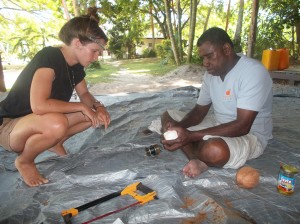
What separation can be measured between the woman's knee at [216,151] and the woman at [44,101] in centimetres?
97

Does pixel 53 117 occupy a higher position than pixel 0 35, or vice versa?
pixel 0 35

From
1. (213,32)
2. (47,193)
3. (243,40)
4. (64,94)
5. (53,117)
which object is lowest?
(47,193)

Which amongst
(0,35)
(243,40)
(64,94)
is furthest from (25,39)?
(64,94)

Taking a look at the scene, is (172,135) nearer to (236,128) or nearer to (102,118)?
(236,128)

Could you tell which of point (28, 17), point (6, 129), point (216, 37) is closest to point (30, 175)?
point (6, 129)

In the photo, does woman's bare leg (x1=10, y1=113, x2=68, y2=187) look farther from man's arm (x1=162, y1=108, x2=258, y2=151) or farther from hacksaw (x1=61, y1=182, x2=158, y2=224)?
man's arm (x1=162, y1=108, x2=258, y2=151)

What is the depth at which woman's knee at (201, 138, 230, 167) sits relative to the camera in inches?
80.4

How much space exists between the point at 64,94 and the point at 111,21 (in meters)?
21.3

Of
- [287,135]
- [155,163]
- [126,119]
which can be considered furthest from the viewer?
[126,119]

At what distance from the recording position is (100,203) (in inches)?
73.8

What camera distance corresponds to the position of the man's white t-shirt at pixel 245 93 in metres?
2.05

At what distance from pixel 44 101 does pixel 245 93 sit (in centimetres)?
159

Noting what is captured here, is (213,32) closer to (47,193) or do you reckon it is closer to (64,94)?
(64,94)

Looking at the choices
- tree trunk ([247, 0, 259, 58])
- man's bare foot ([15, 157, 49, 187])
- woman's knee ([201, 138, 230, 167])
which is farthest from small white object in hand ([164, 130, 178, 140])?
tree trunk ([247, 0, 259, 58])
